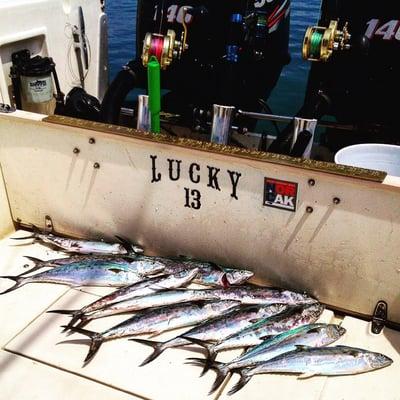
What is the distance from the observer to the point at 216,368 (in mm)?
2457

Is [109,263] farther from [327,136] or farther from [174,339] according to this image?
[327,136]

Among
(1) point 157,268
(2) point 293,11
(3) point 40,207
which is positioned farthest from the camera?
(2) point 293,11

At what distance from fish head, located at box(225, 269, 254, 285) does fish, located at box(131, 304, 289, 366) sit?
7.4 inches

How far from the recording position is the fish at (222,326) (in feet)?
8.52

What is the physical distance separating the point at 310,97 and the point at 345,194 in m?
1.57

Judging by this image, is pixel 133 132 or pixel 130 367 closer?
pixel 130 367

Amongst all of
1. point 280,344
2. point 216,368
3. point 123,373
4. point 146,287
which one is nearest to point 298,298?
point 280,344

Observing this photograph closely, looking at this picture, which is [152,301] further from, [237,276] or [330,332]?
[330,332]

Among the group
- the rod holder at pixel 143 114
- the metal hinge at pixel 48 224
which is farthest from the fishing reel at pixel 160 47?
the metal hinge at pixel 48 224

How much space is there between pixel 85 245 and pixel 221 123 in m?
1.26

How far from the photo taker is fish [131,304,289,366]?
2.60m

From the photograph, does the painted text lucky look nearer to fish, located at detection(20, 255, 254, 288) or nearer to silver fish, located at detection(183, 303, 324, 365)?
fish, located at detection(20, 255, 254, 288)

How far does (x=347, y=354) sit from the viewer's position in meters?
2.46

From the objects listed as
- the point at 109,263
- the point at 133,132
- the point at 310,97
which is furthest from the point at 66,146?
the point at 310,97
